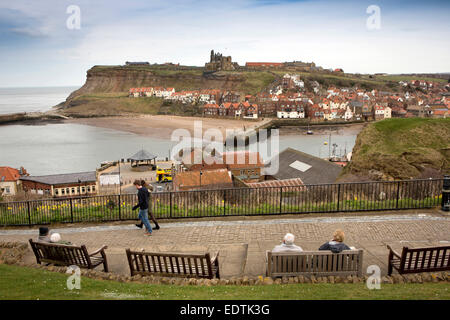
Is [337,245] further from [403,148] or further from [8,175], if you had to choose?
[8,175]

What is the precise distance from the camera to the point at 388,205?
10641 millimetres

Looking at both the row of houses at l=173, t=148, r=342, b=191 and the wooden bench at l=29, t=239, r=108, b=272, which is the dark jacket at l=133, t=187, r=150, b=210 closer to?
the wooden bench at l=29, t=239, r=108, b=272

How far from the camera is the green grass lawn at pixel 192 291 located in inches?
192

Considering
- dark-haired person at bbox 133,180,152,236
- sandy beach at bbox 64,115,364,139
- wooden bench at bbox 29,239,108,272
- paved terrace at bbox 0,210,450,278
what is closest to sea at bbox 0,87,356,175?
sandy beach at bbox 64,115,364,139

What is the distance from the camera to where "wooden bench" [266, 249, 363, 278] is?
5738mm

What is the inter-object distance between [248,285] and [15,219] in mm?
8814

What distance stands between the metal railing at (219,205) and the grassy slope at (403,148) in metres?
7.39

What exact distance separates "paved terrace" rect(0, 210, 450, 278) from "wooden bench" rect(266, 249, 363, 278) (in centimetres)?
93

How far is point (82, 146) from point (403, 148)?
63.4 meters

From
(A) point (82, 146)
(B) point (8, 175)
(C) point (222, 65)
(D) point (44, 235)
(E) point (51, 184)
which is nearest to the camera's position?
(D) point (44, 235)

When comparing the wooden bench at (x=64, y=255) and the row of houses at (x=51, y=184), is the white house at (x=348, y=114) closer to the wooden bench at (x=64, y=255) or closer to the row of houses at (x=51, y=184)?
the row of houses at (x=51, y=184)

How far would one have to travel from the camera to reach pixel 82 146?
72.9m

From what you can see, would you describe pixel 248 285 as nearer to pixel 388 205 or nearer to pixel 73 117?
pixel 388 205

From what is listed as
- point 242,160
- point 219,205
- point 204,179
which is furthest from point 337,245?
point 242,160
